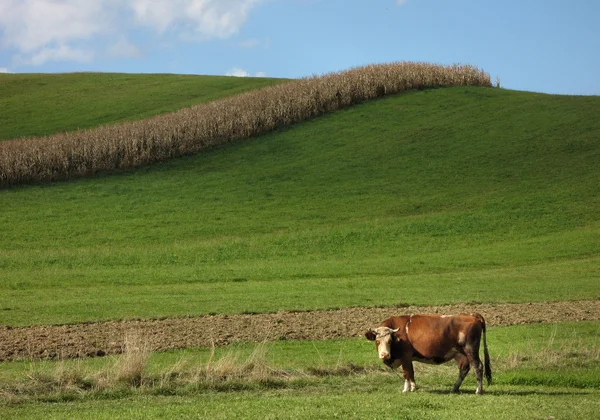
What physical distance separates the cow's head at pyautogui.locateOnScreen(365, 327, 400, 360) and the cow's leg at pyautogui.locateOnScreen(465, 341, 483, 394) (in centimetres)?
125

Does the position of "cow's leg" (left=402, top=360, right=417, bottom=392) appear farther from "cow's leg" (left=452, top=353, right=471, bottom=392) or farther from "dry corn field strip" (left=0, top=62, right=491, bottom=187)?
"dry corn field strip" (left=0, top=62, right=491, bottom=187)

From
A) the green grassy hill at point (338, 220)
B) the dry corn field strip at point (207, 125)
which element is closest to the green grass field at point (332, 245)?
the green grassy hill at point (338, 220)

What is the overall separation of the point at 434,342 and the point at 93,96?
3190 inches

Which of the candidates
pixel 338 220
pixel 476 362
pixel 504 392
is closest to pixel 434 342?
pixel 476 362

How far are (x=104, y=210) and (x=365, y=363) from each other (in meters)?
35.6

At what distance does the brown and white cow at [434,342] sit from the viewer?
40.8 feet

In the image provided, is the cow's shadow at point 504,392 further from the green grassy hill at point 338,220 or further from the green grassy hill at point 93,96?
the green grassy hill at point 93,96

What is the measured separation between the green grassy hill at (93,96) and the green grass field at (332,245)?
60 cm

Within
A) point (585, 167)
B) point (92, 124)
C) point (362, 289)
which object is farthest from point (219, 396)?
→ point (92, 124)

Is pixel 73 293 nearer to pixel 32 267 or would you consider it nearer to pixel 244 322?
pixel 32 267

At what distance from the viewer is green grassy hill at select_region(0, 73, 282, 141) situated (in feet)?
244

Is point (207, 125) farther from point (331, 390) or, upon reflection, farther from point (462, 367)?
point (462, 367)

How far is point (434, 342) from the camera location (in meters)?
12.5

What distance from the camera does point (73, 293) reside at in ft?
101
